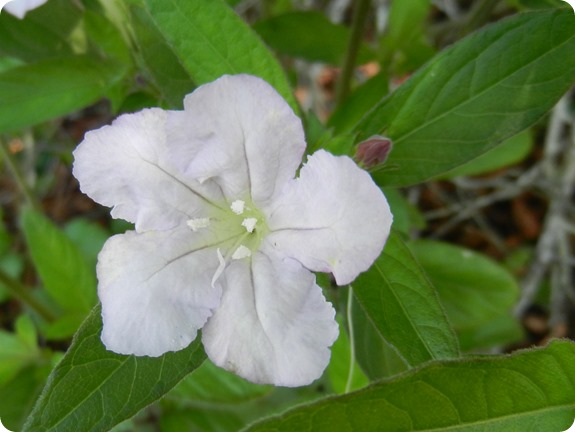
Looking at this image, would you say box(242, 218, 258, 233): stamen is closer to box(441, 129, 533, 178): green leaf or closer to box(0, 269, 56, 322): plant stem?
box(0, 269, 56, 322): plant stem

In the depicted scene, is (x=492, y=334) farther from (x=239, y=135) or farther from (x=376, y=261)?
(x=239, y=135)

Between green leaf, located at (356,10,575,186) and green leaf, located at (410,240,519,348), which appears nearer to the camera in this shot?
green leaf, located at (356,10,575,186)

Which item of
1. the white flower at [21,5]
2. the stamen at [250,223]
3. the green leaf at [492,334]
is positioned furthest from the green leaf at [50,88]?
the green leaf at [492,334]

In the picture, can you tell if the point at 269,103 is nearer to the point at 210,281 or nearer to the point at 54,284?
the point at 210,281

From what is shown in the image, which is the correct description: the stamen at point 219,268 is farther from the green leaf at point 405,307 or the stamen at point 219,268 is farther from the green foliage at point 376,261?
the green leaf at point 405,307

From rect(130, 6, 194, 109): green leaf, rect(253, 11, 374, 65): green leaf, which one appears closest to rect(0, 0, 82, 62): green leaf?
rect(130, 6, 194, 109): green leaf

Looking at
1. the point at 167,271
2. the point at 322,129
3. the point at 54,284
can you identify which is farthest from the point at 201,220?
the point at 54,284
